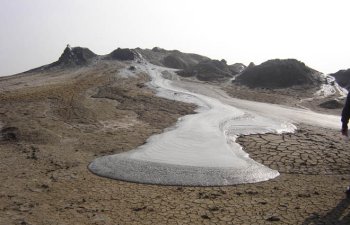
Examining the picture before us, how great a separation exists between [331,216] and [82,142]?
6236 mm

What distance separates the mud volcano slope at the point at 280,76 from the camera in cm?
2956

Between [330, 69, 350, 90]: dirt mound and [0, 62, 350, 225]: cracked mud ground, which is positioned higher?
[330, 69, 350, 90]: dirt mound

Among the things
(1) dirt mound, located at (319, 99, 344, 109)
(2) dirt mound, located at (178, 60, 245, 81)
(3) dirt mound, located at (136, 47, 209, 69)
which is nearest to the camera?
(1) dirt mound, located at (319, 99, 344, 109)

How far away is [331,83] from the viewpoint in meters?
30.4

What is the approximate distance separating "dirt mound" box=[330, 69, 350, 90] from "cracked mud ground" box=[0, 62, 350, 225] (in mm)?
22319

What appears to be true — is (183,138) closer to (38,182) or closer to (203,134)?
(203,134)

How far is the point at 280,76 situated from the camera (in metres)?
30.6

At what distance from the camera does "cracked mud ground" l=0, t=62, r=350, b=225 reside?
581 cm

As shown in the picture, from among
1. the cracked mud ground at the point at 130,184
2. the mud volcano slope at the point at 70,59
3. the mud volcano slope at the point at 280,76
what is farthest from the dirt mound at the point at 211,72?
the cracked mud ground at the point at 130,184

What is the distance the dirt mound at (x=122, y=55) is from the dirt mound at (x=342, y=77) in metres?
19.7

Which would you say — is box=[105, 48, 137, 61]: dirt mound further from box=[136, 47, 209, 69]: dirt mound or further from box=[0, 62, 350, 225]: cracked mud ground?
box=[0, 62, 350, 225]: cracked mud ground

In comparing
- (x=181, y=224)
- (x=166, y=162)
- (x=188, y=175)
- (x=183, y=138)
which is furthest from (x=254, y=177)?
(x=183, y=138)

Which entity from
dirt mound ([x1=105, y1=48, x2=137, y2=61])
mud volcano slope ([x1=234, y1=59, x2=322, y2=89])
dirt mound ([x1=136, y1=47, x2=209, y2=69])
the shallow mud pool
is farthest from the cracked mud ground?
dirt mound ([x1=136, y1=47, x2=209, y2=69])

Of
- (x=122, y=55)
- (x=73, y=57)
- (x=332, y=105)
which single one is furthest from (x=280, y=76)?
(x=73, y=57)
